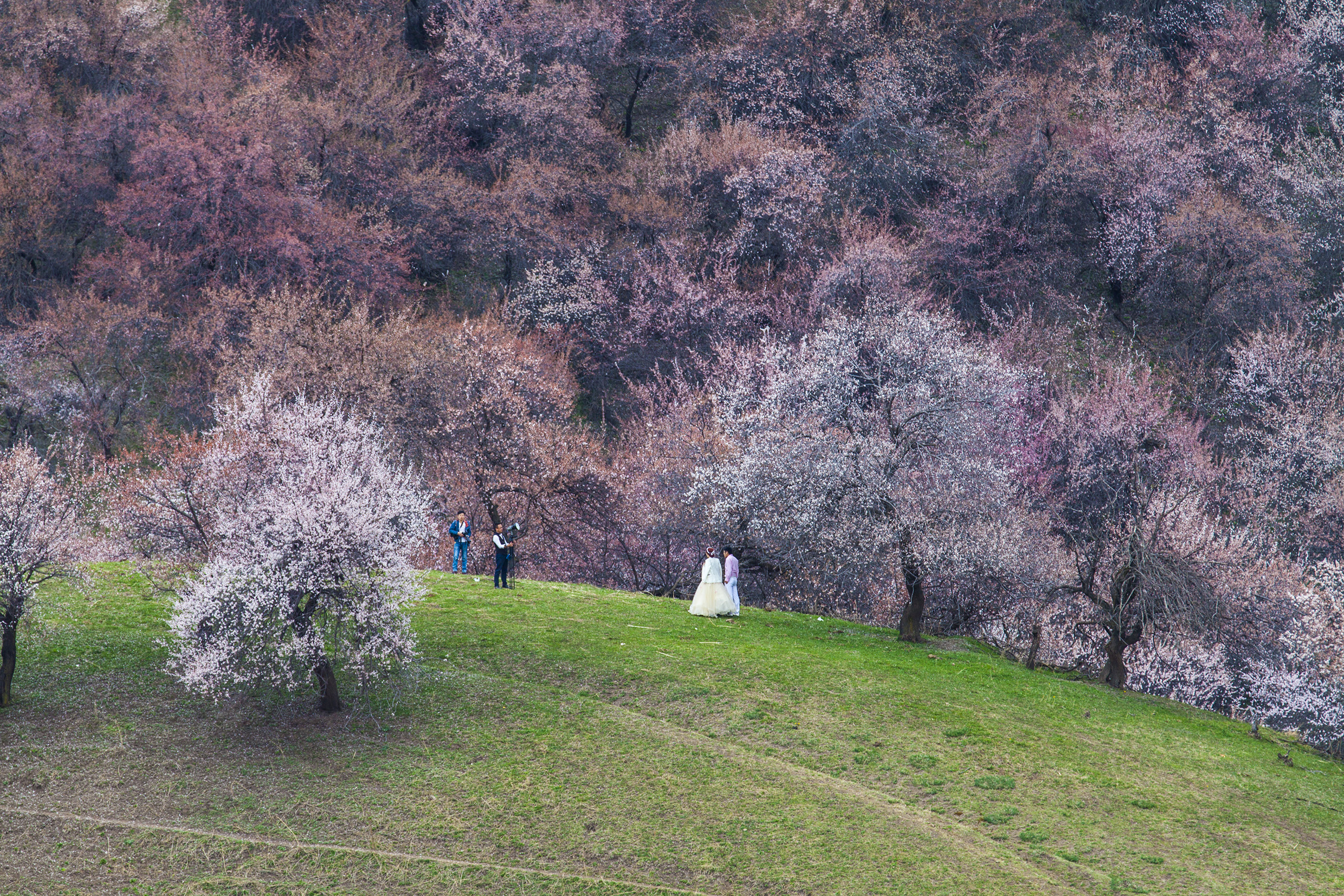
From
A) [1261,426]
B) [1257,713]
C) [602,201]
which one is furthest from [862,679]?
[602,201]

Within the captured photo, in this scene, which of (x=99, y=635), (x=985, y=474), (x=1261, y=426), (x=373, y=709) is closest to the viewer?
(x=373, y=709)

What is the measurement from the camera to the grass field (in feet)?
69.4

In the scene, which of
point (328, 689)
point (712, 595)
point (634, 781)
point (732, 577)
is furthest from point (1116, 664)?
point (328, 689)

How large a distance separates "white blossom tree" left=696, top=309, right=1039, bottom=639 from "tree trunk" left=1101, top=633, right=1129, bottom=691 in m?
3.00

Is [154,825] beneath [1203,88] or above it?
beneath

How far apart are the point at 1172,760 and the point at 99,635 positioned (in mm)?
25127

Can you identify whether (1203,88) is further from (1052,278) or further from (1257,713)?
(1257,713)

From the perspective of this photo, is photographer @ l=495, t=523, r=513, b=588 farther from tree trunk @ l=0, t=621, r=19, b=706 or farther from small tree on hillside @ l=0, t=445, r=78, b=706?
tree trunk @ l=0, t=621, r=19, b=706

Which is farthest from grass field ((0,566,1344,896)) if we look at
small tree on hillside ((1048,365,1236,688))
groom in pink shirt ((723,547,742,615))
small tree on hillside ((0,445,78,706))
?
groom in pink shirt ((723,547,742,615))

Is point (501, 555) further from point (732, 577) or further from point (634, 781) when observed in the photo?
point (634, 781)

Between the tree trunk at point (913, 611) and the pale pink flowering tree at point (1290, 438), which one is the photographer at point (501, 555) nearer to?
the tree trunk at point (913, 611)

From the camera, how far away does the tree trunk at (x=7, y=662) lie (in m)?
24.6

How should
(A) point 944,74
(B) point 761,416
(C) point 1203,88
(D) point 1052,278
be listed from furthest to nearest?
(A) point 944,74
(C) point 1203,88
(D) point 1052,278
(B) point 761,416

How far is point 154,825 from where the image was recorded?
70.7ft
